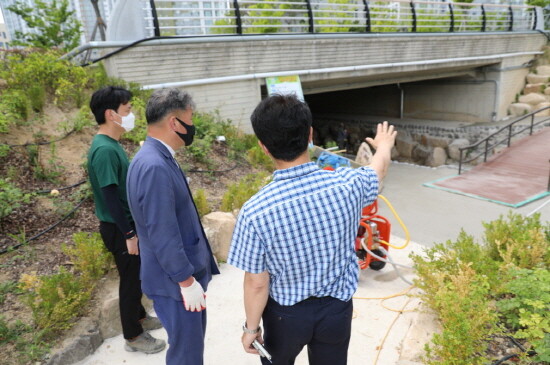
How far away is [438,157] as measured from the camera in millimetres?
14273

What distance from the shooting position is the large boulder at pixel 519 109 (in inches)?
590

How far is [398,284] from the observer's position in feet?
12.6

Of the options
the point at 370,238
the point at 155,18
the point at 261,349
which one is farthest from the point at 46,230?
the point at 155,18

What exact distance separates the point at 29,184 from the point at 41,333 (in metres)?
2.46

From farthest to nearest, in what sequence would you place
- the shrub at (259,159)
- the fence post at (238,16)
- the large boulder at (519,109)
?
the large boulder at (519,109) < the fence post at (238,16) < the shrub at (259,159)

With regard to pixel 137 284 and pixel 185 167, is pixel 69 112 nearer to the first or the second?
pixel 185 167

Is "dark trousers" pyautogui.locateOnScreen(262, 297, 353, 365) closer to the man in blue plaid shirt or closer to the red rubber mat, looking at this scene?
the man in blue plaid shirt

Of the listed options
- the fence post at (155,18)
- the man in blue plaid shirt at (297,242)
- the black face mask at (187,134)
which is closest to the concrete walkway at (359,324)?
the man in blue plaid shirt at (297,242)

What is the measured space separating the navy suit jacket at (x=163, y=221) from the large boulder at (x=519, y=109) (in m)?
17.2

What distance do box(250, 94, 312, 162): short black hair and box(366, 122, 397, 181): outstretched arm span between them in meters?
0.51

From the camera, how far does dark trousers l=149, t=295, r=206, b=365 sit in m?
2.05

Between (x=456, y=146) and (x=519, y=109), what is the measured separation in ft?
13.0

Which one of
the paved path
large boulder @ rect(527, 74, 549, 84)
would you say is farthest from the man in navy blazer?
large boulder @ rect(527, 74, 549, 84)

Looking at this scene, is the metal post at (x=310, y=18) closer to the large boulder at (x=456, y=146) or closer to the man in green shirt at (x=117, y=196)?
the large boulder at (x=456, y=146)
